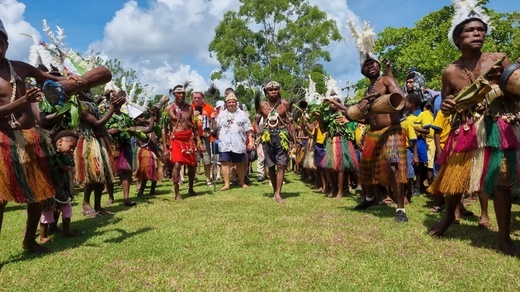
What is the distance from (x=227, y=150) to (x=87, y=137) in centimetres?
403

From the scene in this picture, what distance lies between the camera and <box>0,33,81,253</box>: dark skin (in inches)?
127

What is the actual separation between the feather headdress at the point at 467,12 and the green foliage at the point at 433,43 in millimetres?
20864

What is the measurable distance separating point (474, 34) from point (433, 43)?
25.4 meters

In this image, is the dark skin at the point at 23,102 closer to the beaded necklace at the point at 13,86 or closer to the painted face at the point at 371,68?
the beaded necklace at the point at 13,86

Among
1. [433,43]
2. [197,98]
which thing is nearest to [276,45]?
[433,43]

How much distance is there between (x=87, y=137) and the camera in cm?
556

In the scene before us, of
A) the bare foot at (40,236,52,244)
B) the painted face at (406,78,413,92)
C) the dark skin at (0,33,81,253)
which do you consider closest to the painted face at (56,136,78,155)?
the dark skin at (0,33,81,253)

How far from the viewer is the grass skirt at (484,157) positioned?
335 cm

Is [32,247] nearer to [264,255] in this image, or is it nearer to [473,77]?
[264,255]

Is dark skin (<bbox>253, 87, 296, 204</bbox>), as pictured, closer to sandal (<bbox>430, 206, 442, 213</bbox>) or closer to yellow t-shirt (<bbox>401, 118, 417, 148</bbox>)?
yellow t-shirt (<bbox>401, 118, 417, 148</bbox>)

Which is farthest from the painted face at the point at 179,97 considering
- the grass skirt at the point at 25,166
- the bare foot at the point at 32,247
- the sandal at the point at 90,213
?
the bare foot at the point at 32,247

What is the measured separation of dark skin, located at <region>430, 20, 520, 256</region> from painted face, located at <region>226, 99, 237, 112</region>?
5749mm

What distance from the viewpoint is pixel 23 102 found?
3213 mm

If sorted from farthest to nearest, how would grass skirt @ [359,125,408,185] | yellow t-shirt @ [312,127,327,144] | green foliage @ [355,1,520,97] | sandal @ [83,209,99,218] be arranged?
green foliage @ [355,1,520,97] → yellow t-shirt @ [312,127,327,144] → sandal @ [83,209,99,218] → grass skirt @ [359,125,408,185]
